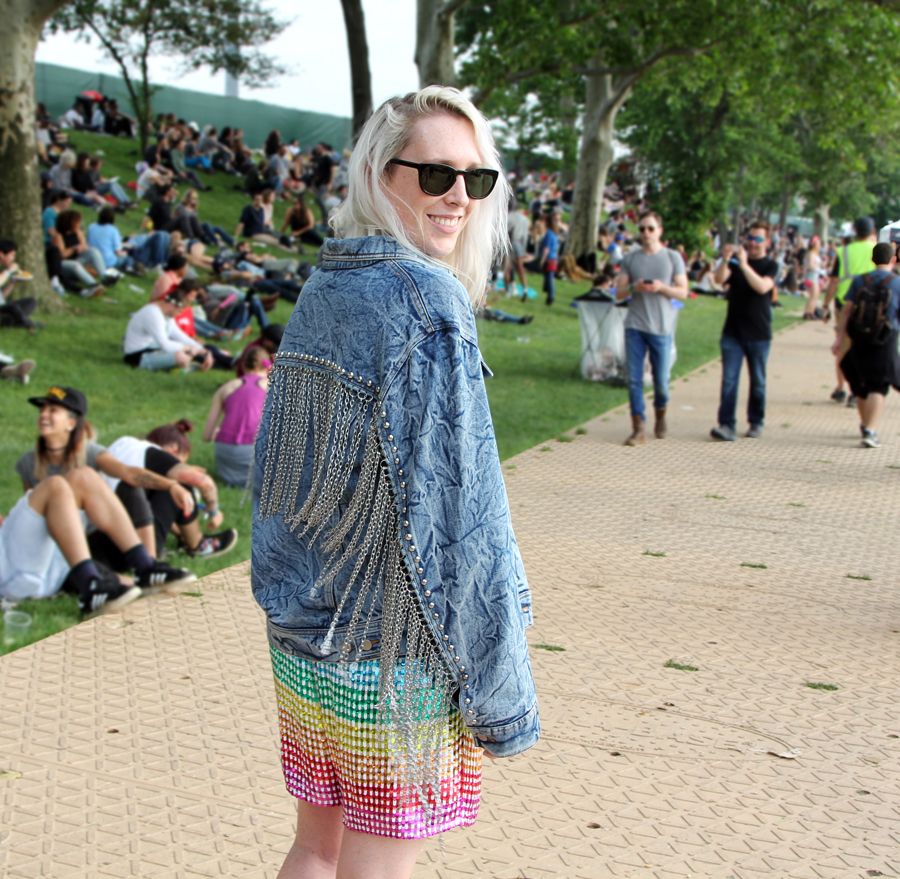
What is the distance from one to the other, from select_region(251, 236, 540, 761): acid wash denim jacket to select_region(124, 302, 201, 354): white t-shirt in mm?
9555

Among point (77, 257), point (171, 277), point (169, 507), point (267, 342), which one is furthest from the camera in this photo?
point (77, 257)

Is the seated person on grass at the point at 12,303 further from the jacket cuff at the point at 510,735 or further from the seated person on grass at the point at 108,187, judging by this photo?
the jacket cuff at the point at 510,735

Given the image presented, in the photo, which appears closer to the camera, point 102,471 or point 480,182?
point 480,182

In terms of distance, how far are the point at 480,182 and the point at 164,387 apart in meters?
8.94

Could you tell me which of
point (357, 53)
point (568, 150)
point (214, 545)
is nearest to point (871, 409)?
point (214, 545)

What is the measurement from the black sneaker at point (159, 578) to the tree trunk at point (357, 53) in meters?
16.7

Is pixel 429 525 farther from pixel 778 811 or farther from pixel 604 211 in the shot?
pixel 604 211

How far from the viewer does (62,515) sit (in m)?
5.13

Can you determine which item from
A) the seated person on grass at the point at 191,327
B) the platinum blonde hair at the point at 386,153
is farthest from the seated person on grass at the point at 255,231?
the platinum blonde hair at the point at 386,153

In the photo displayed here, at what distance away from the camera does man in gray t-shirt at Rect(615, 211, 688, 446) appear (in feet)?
29.6

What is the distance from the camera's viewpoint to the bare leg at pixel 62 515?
508cm

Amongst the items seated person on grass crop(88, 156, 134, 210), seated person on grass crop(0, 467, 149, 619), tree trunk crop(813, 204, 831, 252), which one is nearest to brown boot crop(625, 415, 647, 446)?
Result: seated person on grass crop(0, 467, 149, 619)

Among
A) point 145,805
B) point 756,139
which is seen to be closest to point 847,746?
point 145,805

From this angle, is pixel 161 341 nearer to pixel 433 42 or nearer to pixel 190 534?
pixel 190 534
